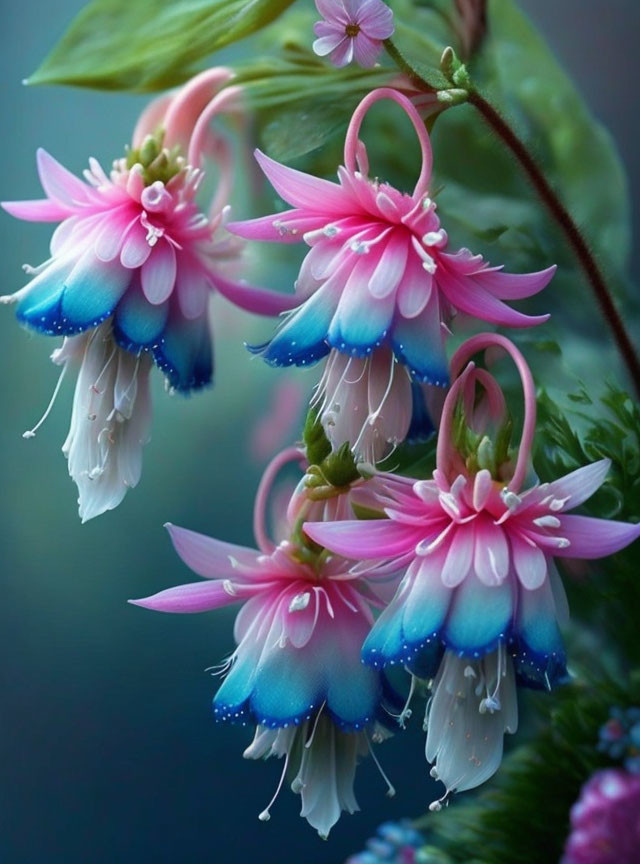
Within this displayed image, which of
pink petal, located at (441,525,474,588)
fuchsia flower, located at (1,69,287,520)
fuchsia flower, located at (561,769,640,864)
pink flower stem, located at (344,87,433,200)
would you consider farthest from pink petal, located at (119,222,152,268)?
fuchsia flower, located at (561,769,640,864)

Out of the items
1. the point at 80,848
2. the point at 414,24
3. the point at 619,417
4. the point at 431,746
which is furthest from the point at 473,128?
the point at 80,848

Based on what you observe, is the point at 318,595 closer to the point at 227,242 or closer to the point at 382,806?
the point at 227,242

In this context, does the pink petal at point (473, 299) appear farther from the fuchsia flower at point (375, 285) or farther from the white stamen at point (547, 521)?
the white stamen at point (547, 521)

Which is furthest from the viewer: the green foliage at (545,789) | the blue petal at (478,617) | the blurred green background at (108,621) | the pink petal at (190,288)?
the blurred green background at (108,621)

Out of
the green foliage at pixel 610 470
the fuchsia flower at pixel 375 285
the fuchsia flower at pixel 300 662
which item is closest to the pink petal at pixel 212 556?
the fuchsia flower at pixel 300 662

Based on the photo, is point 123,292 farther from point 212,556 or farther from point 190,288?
point 212,556

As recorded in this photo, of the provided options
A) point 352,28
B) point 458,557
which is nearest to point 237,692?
point 458,557

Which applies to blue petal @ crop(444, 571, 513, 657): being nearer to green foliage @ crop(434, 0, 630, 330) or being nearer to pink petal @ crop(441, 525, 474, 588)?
pink petal @ crop(441, 525, 474, 588)
